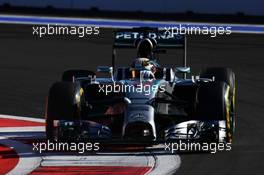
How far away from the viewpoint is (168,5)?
33844 mm

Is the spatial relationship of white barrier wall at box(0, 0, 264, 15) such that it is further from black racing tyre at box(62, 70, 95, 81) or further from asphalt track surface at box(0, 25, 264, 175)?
black racing tyre at box(62, 70, 95, 81)

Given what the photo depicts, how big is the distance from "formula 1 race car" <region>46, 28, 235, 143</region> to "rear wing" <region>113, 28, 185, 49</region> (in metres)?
0.56

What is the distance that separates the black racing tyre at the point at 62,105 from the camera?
11562mm

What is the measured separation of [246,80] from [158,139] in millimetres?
8343

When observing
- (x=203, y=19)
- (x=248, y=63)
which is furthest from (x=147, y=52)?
(x=203, y=19)

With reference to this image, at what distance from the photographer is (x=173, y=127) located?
11.5 m

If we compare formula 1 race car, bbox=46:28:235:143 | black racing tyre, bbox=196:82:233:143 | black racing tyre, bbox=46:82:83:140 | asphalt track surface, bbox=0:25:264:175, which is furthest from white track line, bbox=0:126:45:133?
black racing tyre, bbox=196:82:233:143

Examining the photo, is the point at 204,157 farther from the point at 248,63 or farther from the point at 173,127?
the point at 248,63

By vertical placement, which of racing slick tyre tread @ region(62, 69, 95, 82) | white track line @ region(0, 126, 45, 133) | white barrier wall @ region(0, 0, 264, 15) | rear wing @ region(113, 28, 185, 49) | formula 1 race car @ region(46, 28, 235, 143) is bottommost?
white track line @ region(0, 126, 45, 133)

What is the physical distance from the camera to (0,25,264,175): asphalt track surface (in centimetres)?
1124
